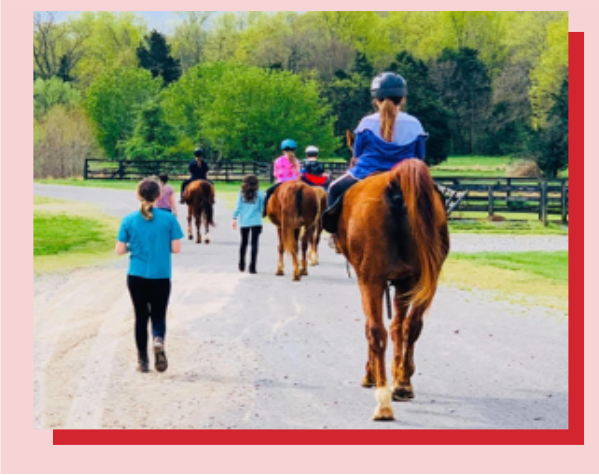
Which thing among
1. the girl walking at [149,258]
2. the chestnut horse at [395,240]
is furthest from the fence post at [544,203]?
the chestnut horse at [395,240]

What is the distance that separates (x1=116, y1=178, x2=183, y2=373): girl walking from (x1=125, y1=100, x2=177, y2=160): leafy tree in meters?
62.3

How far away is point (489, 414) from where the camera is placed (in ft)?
24.6

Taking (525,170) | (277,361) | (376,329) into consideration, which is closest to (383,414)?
(376,329)

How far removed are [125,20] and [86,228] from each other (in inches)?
2590

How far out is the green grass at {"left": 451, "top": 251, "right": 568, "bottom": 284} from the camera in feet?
58.7

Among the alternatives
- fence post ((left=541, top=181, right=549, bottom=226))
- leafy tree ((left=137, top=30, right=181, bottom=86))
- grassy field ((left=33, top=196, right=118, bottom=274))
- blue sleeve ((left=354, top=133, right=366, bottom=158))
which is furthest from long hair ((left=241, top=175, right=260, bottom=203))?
leafy tree ((left=137, top=30, right=181, bottom=86))

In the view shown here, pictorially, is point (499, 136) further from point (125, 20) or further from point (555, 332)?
point (555, 332)

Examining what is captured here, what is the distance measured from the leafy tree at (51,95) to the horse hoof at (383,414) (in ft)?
216

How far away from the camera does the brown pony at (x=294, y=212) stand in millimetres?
16375

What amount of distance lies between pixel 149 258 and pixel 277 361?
1.63m

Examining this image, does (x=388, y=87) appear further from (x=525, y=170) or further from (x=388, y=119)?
(x=525, y=170)

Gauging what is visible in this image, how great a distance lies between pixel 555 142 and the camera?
166 feet

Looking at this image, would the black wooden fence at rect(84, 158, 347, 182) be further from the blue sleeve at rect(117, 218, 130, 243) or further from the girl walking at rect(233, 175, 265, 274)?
the blue sleeve at rect(117, 218, 130, 243)

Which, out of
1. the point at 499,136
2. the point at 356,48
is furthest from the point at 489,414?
the point at 356,48
